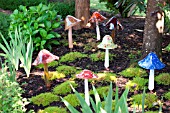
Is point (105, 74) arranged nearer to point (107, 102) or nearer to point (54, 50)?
point (54, 50)

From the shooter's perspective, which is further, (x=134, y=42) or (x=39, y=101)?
(x=134, y=42)

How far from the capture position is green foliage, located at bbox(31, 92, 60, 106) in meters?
4.45

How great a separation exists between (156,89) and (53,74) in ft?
5.31

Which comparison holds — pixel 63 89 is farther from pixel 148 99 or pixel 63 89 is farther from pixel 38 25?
pixel 38 25

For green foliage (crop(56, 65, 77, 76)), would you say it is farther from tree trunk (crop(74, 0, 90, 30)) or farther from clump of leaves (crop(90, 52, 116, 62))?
tree trunk (crop(74, 0, 90, 30))

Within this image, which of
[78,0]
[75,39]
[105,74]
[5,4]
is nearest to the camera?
[105,74]

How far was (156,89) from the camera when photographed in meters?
4.58

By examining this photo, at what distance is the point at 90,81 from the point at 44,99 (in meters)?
0.80

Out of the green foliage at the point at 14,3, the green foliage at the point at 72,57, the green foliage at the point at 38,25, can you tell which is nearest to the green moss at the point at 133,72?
the green foliage at the point at 72,57

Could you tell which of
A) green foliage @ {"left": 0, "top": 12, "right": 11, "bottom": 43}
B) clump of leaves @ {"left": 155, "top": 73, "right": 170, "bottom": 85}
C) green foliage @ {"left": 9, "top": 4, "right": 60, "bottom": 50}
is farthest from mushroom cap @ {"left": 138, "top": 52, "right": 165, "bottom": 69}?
green foliage @ {"left": 0, "top": 12, "right": 11, "bottom": 43}

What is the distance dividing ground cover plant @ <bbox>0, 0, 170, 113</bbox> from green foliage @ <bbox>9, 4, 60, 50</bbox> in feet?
1.11

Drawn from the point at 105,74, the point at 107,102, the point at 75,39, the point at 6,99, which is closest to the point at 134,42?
the point at 75,39

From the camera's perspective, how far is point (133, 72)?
502 cm

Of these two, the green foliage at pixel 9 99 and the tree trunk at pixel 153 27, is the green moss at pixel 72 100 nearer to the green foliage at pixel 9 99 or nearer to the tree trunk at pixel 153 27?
the green foliage at pixel 9 99
